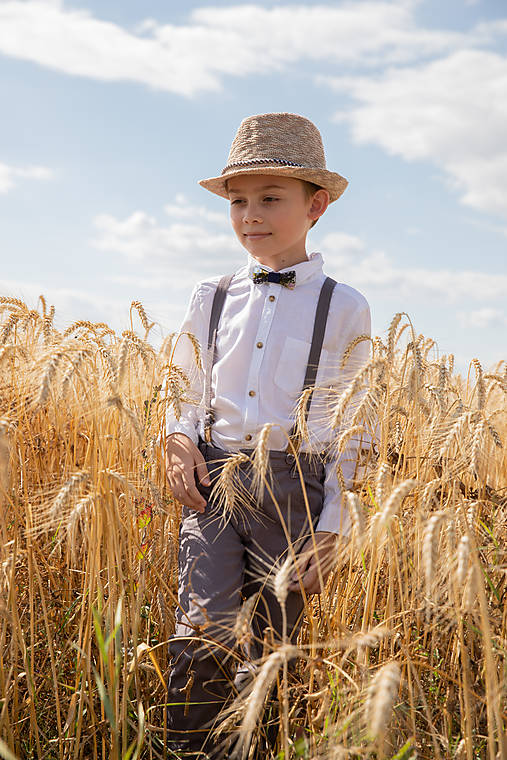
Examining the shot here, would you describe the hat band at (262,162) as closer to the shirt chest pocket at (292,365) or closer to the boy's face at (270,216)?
the boy's face at (270,216)

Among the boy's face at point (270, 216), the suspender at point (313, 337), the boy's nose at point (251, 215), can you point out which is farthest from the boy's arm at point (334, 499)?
the boy's nose at point (251, 215)

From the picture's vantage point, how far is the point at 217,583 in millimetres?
1866

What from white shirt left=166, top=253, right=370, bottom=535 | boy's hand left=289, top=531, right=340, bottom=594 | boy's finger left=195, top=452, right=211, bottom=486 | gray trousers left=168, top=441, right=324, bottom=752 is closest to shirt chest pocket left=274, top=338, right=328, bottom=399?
white shirt left=166, top=253, right=370, bottom=535

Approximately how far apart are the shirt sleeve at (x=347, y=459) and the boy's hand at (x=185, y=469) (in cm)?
38

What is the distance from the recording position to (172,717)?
1838mm

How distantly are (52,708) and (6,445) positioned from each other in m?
1.01

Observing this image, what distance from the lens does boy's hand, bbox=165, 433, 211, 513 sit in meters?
1.99

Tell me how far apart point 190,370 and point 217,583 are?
0.76 m

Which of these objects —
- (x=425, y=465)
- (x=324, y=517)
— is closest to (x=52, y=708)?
(x=324, y=517)

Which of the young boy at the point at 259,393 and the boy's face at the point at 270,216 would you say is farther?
the boy's face at the point at 270,216

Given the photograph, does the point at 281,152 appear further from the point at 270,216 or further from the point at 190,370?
the point at 190,370

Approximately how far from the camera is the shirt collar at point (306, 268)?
2197 millimetres

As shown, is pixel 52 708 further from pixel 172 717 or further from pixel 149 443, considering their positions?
pixel 149 443

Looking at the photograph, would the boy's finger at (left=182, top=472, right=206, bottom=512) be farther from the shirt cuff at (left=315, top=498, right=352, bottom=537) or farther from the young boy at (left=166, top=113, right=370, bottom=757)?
the shirt cuff at (left=315, top=498, right=352, bottom=537)
